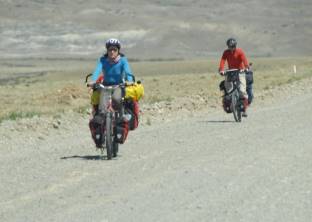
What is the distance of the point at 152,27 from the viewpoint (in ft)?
425

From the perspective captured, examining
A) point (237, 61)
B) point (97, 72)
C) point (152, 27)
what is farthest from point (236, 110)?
point (152, 27)

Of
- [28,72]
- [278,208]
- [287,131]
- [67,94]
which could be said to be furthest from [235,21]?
[278,208]

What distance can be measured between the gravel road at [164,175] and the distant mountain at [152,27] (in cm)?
9555

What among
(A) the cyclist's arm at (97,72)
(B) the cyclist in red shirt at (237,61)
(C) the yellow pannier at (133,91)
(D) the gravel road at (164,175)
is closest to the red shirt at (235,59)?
(B) the cyclist in red shirt at (237,61)

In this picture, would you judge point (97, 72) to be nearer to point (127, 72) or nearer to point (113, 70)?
point (113, 70)

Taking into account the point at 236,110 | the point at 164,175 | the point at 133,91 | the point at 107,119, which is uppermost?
the point at 133,91

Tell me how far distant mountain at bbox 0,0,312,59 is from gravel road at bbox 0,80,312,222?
95.6 meters

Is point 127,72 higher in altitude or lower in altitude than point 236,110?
higher

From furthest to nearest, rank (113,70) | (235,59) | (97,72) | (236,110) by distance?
(235,59)
(236,110)
(113,70)
(97,72)

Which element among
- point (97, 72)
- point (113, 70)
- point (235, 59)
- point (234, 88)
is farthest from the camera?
point (234, 88)

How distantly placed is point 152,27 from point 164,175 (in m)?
118

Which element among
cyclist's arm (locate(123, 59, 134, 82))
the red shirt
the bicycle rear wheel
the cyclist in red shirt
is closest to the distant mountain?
the cyclist in red shirt

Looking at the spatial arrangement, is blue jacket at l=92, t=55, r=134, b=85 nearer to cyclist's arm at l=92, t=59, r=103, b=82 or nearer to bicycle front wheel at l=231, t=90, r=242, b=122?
cyclist's arm at l=92, t=59, r=103, b=82

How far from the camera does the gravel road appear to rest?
964 cm
